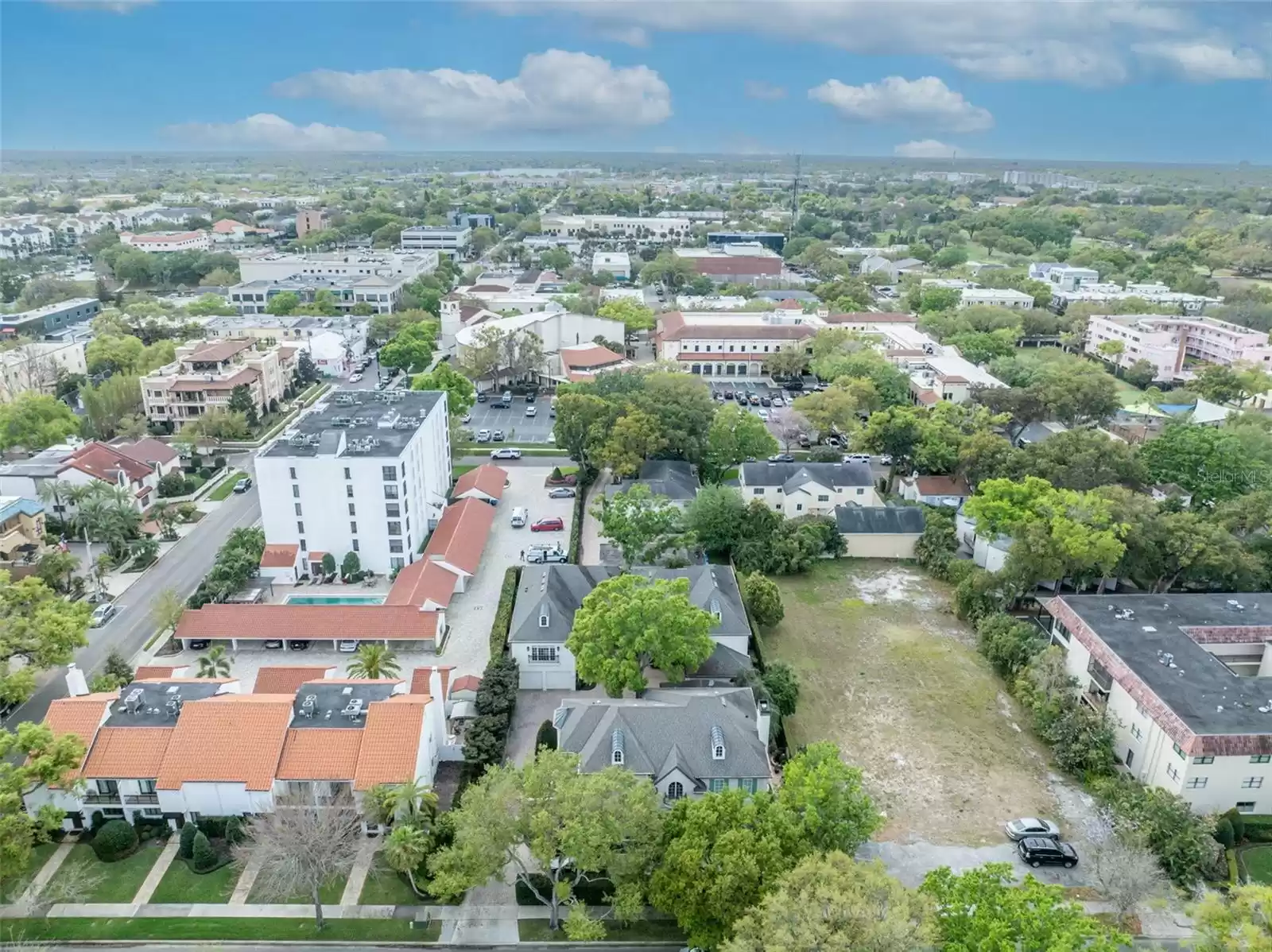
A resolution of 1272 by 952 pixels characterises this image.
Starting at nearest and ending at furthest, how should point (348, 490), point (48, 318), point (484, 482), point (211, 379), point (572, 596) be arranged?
point (572, 596), point (348, 490), point (484, 482), point (211, 379), point (48, 318)

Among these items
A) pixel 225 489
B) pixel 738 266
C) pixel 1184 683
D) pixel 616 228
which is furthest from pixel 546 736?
pixel 616 228

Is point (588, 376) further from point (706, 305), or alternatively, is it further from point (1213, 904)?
point (1213, 904)

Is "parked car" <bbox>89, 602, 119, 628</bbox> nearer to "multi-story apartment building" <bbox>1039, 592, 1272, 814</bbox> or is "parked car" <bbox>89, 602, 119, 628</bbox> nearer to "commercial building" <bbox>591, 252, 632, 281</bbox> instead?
"multi-story apartment building" <bbox>1039, 592, 1272, 814</bbox>

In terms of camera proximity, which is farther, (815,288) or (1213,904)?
(815,288)

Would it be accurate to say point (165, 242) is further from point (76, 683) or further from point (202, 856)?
point (202, 856)

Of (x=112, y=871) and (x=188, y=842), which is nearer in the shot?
(x=112, y=871)

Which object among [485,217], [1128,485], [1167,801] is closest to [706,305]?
[1128,485]
